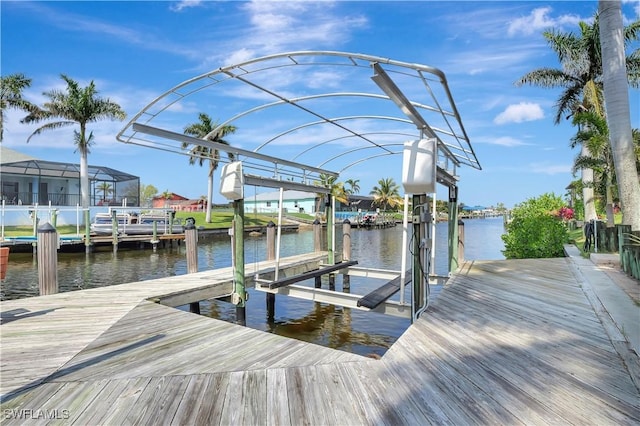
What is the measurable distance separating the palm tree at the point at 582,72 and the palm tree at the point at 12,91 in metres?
33.7

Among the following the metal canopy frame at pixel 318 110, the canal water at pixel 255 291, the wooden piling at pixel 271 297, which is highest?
the metal canopy frame at pixel 318 110

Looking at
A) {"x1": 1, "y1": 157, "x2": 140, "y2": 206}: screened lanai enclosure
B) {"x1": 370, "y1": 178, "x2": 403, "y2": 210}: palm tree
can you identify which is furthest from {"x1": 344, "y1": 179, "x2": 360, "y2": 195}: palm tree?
{"x1": 1, "y1": 157, "x2": 140, "y2": 206}: screened lanai enclosure

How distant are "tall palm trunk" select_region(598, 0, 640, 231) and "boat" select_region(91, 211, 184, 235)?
22964 mm

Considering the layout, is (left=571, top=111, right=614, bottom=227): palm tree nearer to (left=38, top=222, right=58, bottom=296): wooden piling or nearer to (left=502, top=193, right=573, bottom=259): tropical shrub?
(left=502, top=193, right=573, bottom=259): tropical shrub

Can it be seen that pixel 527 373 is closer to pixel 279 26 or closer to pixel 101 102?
pixel 279 26

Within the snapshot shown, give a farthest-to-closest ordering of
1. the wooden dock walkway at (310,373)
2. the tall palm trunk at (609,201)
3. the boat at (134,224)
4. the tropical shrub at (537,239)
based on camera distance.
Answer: the boat at (134,224)
the tall palm trunk at (609,201)
the tropical shrub at (537,239)
the wooden dock walkway at (310,373)

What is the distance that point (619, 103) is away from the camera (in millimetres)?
9359

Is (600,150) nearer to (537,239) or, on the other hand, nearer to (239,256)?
(537,239)

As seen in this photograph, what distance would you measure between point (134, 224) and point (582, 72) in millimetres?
27866

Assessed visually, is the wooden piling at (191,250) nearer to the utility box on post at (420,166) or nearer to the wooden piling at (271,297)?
the wooden piling at (271,297)

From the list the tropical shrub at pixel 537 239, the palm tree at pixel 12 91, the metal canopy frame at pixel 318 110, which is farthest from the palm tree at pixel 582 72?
the palm tree at pixel 12 91

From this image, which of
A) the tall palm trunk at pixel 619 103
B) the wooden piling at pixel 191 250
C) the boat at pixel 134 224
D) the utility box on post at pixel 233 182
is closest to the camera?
the utility box on post at pixel 233 182

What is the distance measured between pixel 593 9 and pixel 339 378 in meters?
24.3

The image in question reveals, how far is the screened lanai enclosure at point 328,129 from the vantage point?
15.0 ft
